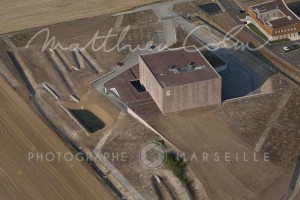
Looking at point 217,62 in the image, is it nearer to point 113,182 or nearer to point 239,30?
point 239,30

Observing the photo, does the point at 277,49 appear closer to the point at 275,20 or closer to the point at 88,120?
the point at 275,20

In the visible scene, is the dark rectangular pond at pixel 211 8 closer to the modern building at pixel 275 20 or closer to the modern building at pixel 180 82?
the modern building at pixel 275 20

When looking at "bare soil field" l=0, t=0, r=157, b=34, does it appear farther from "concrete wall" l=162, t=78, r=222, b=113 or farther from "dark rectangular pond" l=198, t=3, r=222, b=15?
"concrete wall" l=162, t=78, r=222, b=113

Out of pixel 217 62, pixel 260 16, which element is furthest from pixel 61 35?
pixel 260 16

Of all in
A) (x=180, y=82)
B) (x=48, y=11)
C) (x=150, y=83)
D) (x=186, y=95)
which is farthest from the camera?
(x=48, y=11)

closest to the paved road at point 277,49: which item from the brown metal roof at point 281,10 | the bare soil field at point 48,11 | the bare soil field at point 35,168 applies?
the brown metal roof at point 281,10

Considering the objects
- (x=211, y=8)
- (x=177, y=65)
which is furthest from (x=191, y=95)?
(x=211, y=8)
